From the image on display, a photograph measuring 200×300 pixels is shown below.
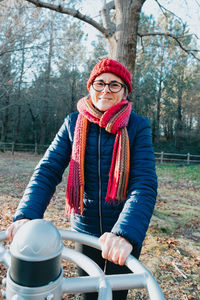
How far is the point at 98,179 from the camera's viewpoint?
1.62m

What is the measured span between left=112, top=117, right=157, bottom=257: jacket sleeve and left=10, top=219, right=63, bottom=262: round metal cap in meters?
0.50

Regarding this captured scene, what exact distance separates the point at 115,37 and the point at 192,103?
21.6 m

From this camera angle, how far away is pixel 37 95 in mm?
18969

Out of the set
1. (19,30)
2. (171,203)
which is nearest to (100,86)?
(171,203)

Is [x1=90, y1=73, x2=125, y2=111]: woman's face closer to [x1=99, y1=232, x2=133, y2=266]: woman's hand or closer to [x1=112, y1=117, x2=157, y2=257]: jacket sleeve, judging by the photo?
[x1=112, y1=117, x2=157, y2=257]: jacket sleeve

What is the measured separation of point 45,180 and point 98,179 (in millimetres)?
361

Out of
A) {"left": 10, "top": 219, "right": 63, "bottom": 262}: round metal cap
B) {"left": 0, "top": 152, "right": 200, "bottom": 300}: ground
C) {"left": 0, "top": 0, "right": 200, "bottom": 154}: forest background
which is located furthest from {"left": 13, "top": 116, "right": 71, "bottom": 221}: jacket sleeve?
{"left": 0, "top": 0, "right": 200, "bottom": 154}: forest background

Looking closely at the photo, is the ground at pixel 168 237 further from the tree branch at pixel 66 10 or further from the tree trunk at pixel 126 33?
the tree branch at pixel 66 10

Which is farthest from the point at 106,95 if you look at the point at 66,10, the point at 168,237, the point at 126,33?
Answer: the point at 66,10

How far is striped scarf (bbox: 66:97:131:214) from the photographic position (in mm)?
1493

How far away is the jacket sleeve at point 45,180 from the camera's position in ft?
4.30

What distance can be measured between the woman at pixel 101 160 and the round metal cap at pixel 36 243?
0.69m

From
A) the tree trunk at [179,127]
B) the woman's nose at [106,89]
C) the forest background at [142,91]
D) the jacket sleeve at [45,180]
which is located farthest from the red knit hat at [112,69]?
the tree trunk at [179,127]

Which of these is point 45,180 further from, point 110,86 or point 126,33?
point 126,33
